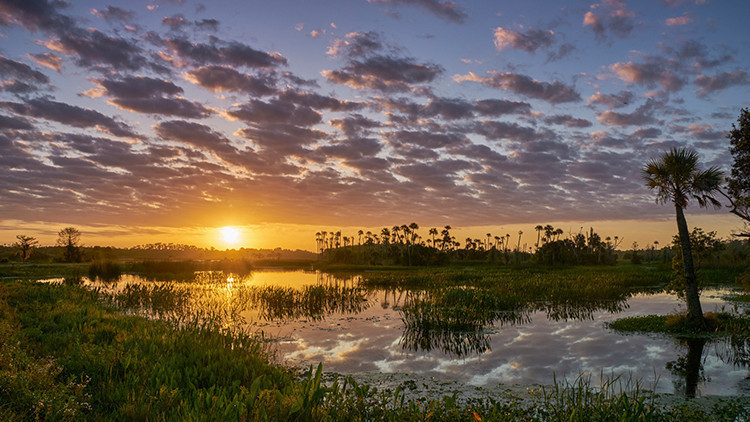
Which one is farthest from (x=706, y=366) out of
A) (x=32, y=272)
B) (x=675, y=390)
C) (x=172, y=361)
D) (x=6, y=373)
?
(x=32, y=272)

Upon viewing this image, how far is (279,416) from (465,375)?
854 centimetres

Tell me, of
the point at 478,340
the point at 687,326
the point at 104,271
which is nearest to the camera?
the point at 478,340

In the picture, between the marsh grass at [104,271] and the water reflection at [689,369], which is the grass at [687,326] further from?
the marsh grass at [104,271]

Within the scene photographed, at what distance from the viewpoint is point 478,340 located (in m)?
21.1

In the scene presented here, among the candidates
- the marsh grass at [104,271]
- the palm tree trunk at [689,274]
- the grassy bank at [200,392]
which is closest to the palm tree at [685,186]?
the palm tree trunk at [689,274]

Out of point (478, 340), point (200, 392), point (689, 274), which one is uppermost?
point (689, 274)

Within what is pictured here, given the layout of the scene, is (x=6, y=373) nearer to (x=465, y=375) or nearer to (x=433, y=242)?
(x=465, y=375)

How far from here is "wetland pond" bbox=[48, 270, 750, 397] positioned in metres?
15.3

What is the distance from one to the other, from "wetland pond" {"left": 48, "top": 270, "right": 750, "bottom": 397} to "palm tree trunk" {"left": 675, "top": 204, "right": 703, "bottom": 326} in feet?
7.75

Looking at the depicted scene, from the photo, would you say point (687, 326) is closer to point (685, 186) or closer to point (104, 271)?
point (685, 186)

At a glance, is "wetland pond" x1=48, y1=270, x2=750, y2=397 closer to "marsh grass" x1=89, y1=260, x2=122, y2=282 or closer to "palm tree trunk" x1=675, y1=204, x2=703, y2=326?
"palm tree trunk" x1=675, y1=204, x2=703, y2=326

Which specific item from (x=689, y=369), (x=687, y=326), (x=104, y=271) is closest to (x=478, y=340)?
(x=689, y=369)

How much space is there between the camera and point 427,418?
30.7 feet

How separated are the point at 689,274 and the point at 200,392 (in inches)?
965
